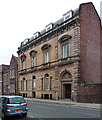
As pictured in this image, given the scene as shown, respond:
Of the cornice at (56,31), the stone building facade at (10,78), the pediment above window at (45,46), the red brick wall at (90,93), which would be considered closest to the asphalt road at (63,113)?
the red brick wall at (90,93)

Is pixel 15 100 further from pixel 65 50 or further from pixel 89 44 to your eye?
pixel 89 44

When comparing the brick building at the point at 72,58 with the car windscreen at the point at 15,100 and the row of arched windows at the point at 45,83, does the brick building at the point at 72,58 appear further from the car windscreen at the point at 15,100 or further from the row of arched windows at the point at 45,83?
the car windscreen at the point at 15,100

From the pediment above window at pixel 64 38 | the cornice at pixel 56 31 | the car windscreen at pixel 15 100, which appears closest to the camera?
the car windscreen at pixel 15 100

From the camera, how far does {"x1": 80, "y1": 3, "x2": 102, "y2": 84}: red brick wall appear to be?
2536cm

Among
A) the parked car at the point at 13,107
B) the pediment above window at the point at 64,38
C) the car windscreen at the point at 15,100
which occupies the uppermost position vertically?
the pediment above window at the point at 64,38

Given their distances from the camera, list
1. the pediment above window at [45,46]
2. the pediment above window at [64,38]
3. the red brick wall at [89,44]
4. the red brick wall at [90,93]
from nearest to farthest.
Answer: the red brick wall at [90,93] < the red brick wall at [89,44] < the pediment above window at [64,38] < the pediment above window at [45,46]

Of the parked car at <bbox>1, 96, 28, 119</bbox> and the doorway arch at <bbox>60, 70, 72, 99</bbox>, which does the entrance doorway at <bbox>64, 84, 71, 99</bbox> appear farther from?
the parked car at <bbox>1, 96, 28, 119</bbox>

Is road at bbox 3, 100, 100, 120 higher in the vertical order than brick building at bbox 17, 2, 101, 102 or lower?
lower

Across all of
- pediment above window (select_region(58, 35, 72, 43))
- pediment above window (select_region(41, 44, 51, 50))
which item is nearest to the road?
pediment above window (select_region(58, 35, 72, 43))

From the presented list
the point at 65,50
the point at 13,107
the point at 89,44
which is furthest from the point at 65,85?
the point at 13,107

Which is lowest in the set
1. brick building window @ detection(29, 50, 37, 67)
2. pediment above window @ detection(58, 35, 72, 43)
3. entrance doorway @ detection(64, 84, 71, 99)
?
entrance doorway @ detection(64, 84, 71, 99)

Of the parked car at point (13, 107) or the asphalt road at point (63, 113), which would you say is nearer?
the parked car at point (13, 107)

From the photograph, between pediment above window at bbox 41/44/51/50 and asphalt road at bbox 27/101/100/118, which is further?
pediment above window at bbox 41/44/51/50

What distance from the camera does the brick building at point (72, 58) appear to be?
2434 centimetres
